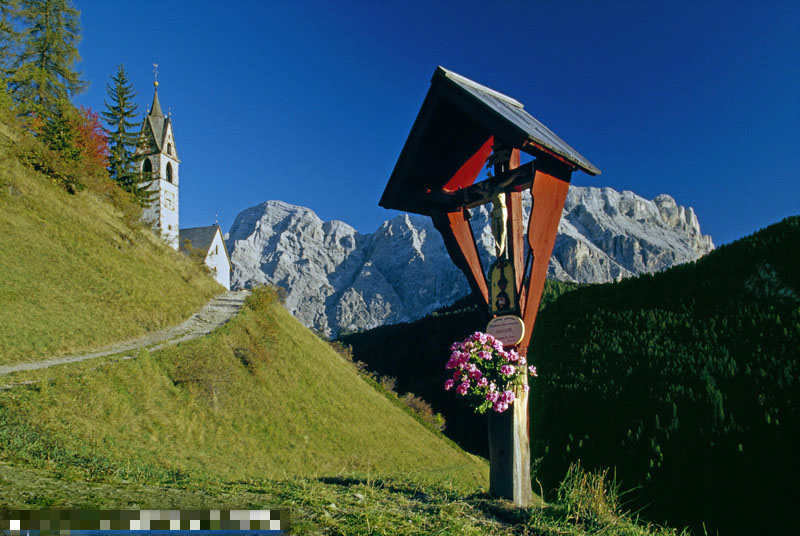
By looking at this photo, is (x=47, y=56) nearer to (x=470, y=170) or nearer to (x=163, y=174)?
(x=163, y=174)

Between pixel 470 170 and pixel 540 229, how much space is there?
2.03 meters

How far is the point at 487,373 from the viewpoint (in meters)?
5.79

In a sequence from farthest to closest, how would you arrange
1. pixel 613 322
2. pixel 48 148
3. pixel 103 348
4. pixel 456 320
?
pixel 456 320, pixel 48 148, pixel 103 348, pixel 613 322

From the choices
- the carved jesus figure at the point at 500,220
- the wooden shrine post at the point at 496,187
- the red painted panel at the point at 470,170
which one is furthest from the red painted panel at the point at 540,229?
the red painted panel at the point at 470,170

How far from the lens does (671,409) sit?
669 centimetres

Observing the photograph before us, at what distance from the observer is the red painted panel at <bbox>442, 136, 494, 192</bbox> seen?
293 inches

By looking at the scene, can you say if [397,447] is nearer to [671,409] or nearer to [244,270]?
[671,409]

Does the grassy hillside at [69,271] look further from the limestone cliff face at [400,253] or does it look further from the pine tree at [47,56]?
the limestone cliff face at [400,253]

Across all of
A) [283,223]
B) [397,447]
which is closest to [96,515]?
[397,447]

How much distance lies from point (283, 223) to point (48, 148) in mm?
165260

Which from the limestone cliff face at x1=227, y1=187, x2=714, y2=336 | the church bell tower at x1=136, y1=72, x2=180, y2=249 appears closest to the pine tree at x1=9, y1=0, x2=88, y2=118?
the church bell tower at x1=136, y1=72, x2=180, y2=249

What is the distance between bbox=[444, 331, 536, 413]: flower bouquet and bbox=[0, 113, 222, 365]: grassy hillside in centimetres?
1437

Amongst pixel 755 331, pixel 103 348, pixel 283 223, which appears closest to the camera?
pixel 755 331

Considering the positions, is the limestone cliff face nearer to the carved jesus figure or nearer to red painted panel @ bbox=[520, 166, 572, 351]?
the carved jesus figure
